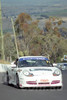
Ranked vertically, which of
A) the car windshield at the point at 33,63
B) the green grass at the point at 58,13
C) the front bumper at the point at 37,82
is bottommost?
the green grass at the point at 58,13

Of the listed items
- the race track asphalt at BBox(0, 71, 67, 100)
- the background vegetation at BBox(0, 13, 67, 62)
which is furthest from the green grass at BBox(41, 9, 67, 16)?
the race track asphalt at BBox(0, 71, 67, 100)

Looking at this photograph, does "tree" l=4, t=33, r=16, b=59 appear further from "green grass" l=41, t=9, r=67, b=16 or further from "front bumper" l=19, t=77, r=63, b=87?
"front bumper" l=19, t=77, r=63, b=87

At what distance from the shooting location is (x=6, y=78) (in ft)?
57.0

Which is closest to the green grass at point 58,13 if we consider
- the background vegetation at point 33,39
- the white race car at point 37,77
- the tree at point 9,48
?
the background vegetation at point 33,39

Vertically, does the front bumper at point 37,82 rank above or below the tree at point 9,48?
above

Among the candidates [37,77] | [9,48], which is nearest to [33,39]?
[9,48]

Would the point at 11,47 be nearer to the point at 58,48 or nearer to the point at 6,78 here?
the point at 58,48

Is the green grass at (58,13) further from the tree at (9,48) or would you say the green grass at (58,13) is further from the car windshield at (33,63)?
the car windshield at (33,63)

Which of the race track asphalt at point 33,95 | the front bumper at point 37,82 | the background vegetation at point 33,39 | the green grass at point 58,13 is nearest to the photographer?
the race track asphalt at point 33,95

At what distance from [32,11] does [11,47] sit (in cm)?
4116

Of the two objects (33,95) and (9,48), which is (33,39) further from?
(33,95)

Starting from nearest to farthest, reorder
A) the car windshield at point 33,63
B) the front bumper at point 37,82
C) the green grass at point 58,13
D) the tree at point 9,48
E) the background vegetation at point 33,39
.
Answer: the front bumper at point 37,82 → the car windshield at point 33,63 → the tree at point 9,48 → the background vegetation at point 33,39 → the green grass at point 58,13

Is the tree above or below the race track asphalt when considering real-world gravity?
below

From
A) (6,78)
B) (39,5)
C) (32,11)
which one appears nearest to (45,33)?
(32,11)
